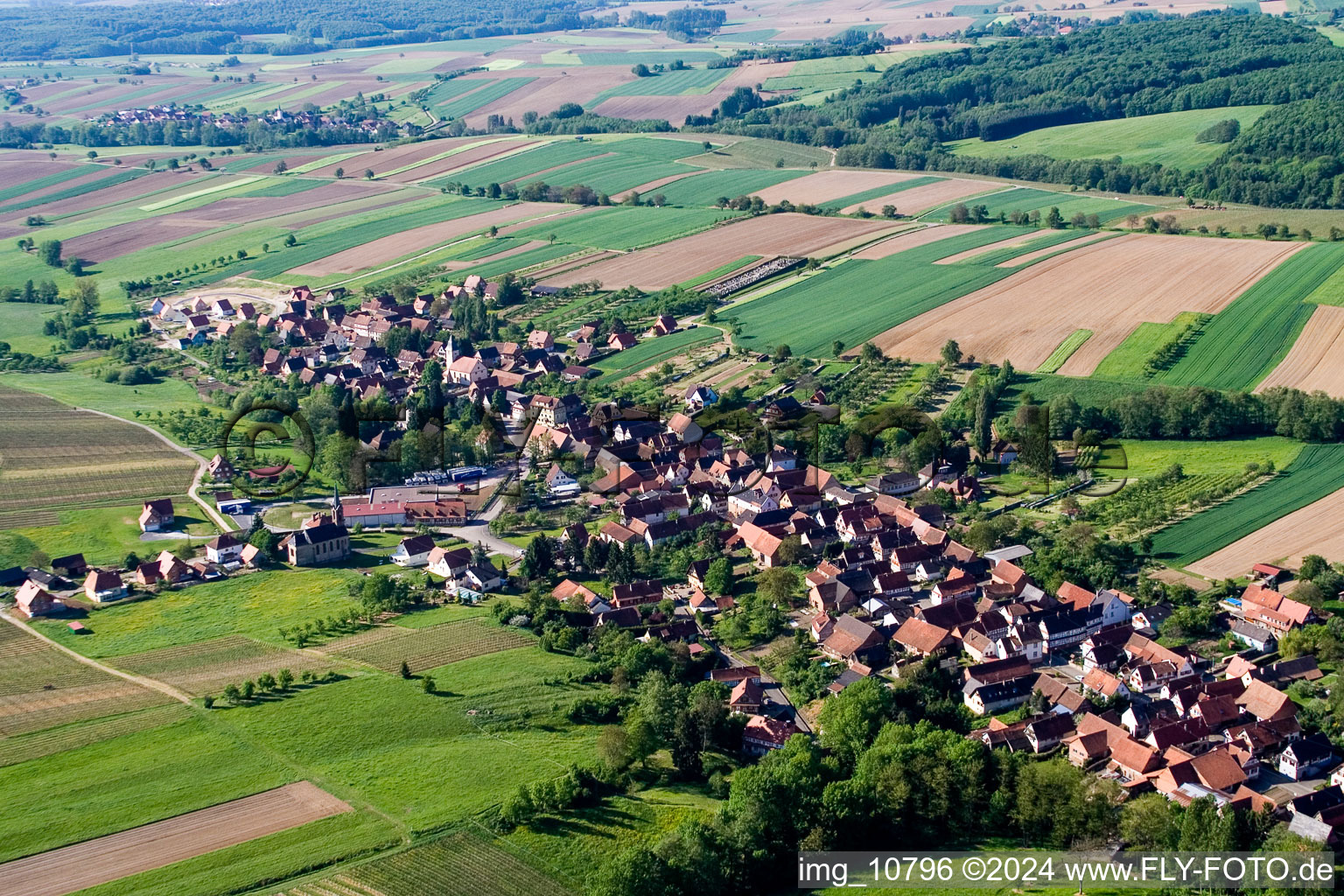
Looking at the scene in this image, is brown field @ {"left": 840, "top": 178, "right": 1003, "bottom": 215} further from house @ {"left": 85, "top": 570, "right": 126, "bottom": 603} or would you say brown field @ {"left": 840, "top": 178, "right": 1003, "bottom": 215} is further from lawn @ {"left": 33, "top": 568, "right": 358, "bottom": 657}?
house @ {"left": 85, "top": 570, "right": 126, "bottom": 603}

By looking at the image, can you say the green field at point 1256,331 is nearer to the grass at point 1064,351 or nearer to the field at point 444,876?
the grass at point 1064,351

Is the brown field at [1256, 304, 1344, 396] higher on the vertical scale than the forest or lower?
lower

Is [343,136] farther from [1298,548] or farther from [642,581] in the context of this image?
[1298,548]

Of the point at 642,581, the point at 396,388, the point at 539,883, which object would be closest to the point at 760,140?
the point at 396,388

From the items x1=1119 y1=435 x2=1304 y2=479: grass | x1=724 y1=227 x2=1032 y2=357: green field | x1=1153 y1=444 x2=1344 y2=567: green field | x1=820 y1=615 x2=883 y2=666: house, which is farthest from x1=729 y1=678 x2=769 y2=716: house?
x1=724 y1=227 x2=1032 y2=357: green field

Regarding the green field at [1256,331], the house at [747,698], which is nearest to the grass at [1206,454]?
the green field at [1256,331]

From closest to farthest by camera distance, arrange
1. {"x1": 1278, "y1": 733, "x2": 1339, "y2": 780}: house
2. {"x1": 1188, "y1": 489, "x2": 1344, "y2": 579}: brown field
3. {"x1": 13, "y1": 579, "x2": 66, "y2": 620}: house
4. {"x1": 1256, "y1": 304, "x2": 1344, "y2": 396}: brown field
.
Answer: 1. {"x1": 1278, "y1": 733, "x2": 1339, "y2": 780}: house
2. {"x1": 13, "y1": 579, "x2": 66, "y2": 620}: house
3. {"x1": 1188, "y1": 489, "x2": 1344, "y2": 579}: brown field
4. {"x1": 1256, "y1": 304, "x2": 1344, "y2": 396}: brown field
